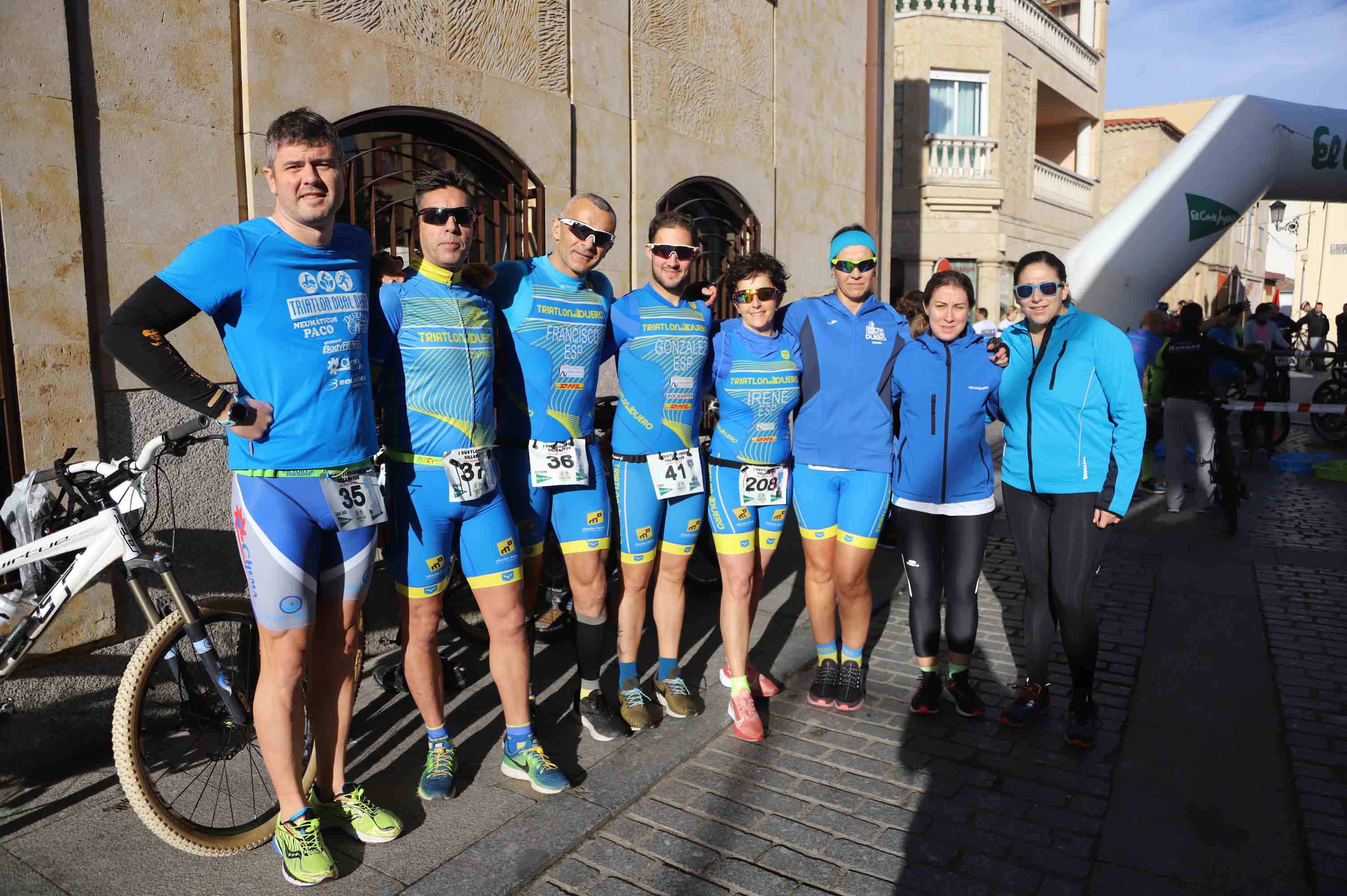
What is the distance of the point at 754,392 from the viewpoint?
3.80m

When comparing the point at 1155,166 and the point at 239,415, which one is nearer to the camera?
the point at 239,415

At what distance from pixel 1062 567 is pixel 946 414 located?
0.76m

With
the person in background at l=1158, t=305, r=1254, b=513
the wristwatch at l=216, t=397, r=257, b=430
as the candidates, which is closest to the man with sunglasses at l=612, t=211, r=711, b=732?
the wristwatch at l=216, t=397, r=257, b=430

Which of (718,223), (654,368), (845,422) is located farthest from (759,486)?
(718,223)

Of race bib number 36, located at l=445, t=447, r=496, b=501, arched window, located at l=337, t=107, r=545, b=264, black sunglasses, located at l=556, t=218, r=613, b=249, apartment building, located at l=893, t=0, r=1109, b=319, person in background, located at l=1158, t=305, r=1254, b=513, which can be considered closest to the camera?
race bib number 36, located at l=445, t=447, r=496, b=501

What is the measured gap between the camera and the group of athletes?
8.95 ft

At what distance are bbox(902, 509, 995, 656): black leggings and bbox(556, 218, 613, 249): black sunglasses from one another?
172 cm

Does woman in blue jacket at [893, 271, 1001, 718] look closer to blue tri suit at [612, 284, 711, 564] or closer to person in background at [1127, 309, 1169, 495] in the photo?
blue tri suit at [612, 284, 711, 564]

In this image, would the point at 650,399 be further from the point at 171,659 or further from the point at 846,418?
the point at 171,659

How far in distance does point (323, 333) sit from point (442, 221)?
625mm

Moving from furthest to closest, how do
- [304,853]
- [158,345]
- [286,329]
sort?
[304,853], [286,329], [158,345]

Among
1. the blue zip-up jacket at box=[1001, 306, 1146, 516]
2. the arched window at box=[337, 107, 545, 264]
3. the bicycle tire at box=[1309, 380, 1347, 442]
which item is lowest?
the bicycle tire at box=[1309, 380, 1347, 442]

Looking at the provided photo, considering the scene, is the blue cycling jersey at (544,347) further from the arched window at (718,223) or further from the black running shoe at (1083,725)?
the arched window at (718,223)

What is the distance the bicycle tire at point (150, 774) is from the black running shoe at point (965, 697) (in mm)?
2535
